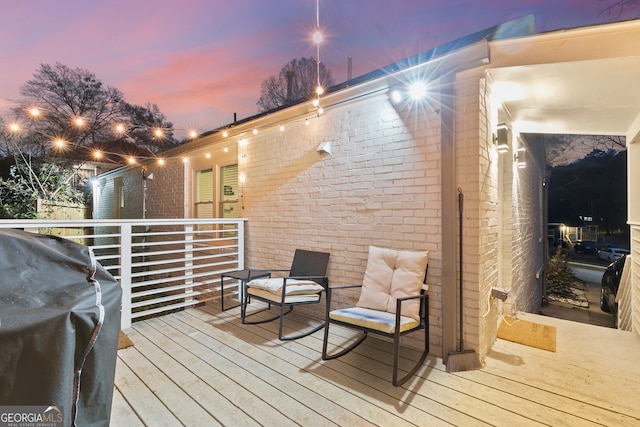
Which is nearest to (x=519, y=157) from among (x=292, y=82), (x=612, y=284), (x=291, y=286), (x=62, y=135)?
(x=612, y=284)

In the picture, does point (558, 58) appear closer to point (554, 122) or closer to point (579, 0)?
point (554, 122)

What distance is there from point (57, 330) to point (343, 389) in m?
1.91

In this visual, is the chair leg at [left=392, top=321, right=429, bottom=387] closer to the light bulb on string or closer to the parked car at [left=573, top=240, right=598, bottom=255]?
the light bulb on string

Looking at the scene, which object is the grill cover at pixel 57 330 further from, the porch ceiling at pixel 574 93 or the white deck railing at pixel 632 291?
the white deck railing at pixel 632 291

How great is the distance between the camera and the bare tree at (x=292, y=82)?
8.48 meters

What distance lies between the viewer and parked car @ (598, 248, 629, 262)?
528 inches

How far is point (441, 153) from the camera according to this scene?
2893 millimetres

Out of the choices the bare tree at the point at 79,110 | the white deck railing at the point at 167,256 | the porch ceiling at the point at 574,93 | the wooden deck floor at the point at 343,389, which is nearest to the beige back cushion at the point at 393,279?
the wooden deck floor at the point at 343,389

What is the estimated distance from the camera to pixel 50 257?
4.67 ft

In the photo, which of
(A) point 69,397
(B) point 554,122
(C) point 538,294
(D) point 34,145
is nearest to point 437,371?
(A) point 69,397

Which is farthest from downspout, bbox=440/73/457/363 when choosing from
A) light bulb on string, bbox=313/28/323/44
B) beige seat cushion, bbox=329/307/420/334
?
light bulb on string, bbox=313/28/323/44

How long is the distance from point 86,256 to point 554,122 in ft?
18.1

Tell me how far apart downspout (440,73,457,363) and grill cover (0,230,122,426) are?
254 centimetres

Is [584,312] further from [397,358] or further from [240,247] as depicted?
[240,247]
